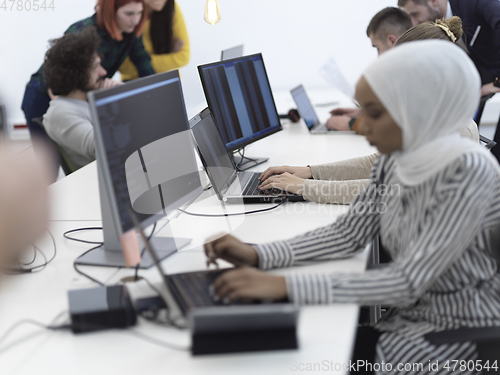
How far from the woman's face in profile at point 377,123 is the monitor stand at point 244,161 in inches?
42.7

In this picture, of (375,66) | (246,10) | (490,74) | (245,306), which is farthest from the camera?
(246,10)

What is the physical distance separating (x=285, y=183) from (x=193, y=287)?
2.44 feet

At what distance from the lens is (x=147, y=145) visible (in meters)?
1.20

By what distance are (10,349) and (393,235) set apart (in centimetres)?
80

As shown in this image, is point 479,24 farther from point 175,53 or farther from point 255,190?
point 255,190

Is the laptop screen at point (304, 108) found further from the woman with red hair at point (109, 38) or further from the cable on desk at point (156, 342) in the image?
the cable on desk at point (156, 342)

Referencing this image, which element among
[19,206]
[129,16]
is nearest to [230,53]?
[129,16]

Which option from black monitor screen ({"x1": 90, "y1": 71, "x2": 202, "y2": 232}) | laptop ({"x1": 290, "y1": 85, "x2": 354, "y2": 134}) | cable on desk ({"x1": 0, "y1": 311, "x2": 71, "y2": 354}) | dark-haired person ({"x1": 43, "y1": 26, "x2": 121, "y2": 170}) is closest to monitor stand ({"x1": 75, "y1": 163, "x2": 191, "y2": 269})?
black monitor screen ({"x1": 90, "y1": 71, "x2": 202, "y2": 232})

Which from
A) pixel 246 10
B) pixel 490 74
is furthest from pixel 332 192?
pixel 246 10

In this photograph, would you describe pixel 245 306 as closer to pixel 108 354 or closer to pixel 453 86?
pixel 108 354

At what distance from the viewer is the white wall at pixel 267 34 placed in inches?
168

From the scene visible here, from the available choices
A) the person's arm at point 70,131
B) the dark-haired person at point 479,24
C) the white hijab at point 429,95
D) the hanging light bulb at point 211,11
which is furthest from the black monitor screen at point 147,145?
the dark-haired person at point 479,24

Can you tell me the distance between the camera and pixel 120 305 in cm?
98

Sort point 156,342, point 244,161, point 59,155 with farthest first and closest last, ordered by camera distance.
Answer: point 59,155 < point 244,161 < point 156,342
